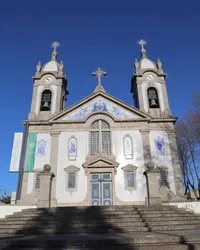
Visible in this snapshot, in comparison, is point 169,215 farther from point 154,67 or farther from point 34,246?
point 154,67

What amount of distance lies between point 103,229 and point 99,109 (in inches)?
478

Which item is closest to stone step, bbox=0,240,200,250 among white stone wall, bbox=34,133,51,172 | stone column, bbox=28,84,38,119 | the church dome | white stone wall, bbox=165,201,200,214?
white stone wall, bbox=165,201,200,214

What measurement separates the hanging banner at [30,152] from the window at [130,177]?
267 inches

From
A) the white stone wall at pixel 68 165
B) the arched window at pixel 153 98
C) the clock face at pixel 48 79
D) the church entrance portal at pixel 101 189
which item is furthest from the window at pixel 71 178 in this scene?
the clock face at pixel 48 79

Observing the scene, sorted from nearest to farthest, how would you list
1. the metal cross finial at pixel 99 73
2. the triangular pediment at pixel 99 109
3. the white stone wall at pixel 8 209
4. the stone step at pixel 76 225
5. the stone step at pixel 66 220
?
the stone step at pixel 76 225 < the stone step at pixel 66 220 < the white stone wall at pixel 8 209 < the triangular pediment at pixel 99 109 < the metal cross finial at pixel 99 73

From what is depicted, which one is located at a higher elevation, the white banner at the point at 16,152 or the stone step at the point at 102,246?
the white banner at the point at 16,152

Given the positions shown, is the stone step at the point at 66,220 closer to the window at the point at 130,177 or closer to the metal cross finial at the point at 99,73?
the window at the point at 130,177

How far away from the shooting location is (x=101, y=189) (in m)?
15.8

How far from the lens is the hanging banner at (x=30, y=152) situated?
16.5 m

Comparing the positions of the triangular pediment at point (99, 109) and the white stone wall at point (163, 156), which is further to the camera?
the triangular pediment at point (99, 109)

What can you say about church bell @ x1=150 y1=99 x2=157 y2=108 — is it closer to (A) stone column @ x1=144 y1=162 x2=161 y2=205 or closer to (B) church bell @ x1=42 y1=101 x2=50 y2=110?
(A) stone column @ x1=144 y1=162 x2=161 y2=205

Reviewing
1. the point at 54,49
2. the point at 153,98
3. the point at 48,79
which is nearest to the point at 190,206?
the point at 153,98

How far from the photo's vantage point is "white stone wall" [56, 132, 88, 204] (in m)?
15.4

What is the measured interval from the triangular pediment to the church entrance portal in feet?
15.6
